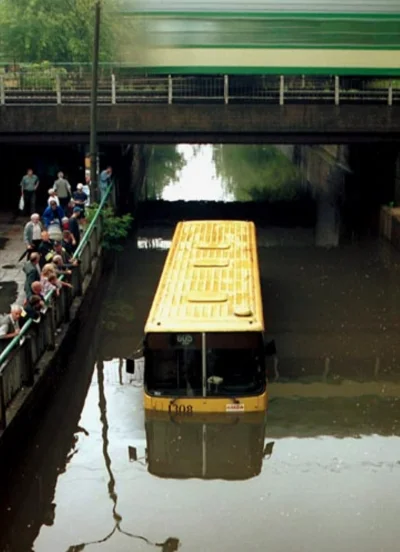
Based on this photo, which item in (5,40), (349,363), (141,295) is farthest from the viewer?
(5,40)

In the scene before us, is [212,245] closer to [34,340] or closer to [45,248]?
[45,248]

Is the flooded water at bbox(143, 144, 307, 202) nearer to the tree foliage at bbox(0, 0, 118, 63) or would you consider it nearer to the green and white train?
the tree foliage at bbox(0, 0, 118, 63)

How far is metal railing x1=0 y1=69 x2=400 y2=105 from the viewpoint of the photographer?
30.6m

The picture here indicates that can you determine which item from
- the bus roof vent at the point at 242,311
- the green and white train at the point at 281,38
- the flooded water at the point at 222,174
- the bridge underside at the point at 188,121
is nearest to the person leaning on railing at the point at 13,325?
the bus roof vent at the point at 242,311

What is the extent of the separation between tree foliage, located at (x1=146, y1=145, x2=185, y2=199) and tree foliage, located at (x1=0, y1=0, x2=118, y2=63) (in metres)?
Answer: 6.43

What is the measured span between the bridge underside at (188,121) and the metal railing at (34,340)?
28.7 feet

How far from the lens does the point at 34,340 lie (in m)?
14.9

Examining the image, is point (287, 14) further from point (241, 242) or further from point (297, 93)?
point (241, 242)

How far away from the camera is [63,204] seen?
27.5 meters

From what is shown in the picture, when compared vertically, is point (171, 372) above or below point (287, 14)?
below

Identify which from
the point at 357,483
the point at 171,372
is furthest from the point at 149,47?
the point at 357,483

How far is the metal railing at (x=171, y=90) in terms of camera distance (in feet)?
100

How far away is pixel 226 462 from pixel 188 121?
1786 cm

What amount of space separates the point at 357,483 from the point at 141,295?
11.7 metres
